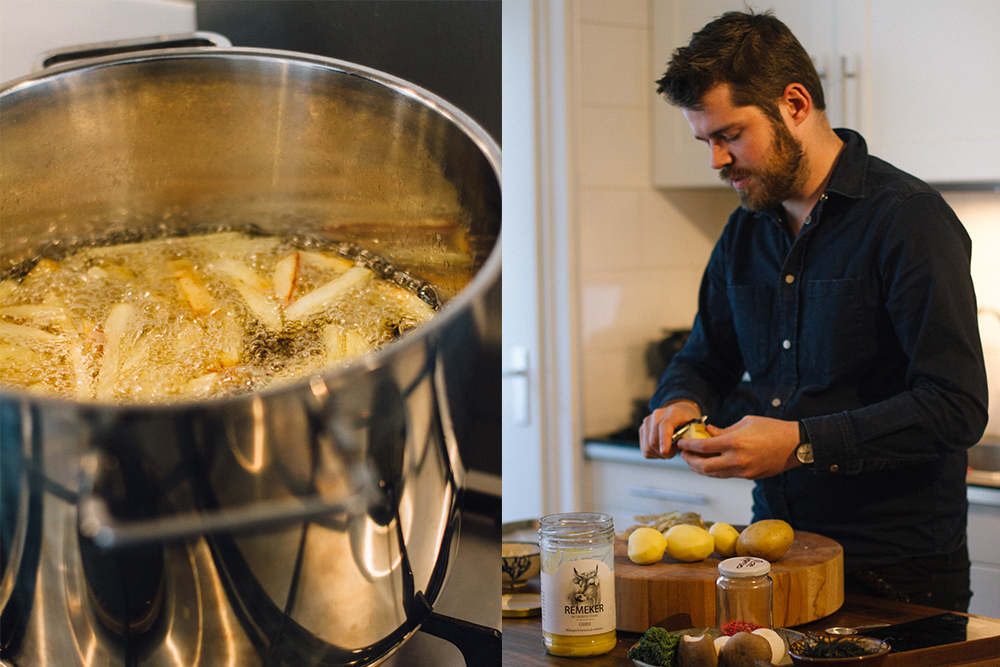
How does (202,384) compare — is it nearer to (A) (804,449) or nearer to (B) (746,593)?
(B) (746,593)

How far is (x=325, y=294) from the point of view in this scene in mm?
427

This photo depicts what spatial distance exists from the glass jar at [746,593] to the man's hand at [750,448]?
0.33 metres

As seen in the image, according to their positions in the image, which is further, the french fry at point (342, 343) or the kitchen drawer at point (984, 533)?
the kitchen drawer at point (984, 533)

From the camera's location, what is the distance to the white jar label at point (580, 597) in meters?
0.76

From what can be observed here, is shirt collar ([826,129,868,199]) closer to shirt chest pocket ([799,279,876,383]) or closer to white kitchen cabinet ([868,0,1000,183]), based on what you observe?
shirt chest pocket ([799,279,876,383])

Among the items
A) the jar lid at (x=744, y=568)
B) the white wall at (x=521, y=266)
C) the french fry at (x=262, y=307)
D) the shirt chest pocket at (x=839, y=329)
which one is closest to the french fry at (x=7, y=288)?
the french fry at (x=262, y=307)

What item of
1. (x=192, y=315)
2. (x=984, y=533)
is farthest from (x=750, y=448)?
(x=984, y=533)

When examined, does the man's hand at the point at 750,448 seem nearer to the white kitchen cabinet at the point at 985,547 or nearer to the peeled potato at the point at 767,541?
the peeled potato at the point at 767,541

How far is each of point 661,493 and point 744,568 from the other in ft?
4.73

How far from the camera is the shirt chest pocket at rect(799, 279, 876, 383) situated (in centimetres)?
123

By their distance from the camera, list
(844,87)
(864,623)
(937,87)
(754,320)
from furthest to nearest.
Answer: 1. (844,87)
2. (937,87)
3. (754,320)
4. (864,623)

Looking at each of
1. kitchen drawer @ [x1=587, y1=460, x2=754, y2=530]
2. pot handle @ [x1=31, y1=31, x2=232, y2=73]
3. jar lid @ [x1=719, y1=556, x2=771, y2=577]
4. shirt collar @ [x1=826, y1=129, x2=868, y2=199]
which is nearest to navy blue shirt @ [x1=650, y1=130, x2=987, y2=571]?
shirt collar @ [x1=826, y1=129, x2=868, y2=199]

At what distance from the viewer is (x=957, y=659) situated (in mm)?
775

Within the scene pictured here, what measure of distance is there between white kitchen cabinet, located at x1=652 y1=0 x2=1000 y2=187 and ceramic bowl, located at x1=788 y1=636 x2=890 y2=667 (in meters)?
1.54
